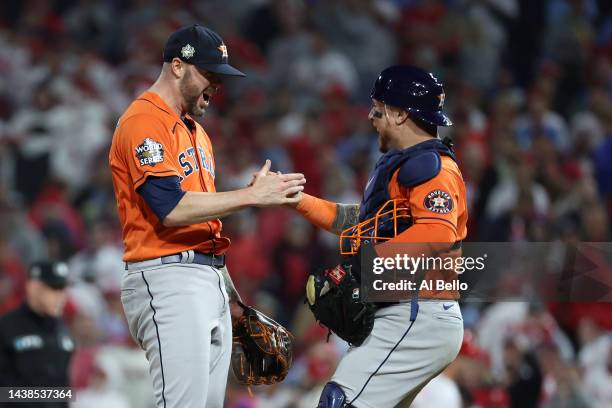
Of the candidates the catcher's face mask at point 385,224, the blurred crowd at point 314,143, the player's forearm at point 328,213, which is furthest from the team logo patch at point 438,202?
the blurred crowd at point 314,143

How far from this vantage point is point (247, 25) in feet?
40.0

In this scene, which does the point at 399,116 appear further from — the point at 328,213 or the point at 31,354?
the point at 31,354

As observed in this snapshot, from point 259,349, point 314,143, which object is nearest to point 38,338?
point 259,349

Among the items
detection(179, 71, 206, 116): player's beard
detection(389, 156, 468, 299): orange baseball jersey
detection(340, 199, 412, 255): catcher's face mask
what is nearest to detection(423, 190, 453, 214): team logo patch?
detection(389, 156, 468, 299): orange baseball jersey

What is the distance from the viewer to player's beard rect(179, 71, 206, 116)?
4453 millimetres

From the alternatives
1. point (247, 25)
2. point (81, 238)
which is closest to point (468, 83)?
point (247, 25)

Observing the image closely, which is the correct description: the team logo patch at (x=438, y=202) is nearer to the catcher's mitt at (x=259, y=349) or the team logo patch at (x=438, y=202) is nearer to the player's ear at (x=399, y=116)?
the player's ear at (x=399, y=116)

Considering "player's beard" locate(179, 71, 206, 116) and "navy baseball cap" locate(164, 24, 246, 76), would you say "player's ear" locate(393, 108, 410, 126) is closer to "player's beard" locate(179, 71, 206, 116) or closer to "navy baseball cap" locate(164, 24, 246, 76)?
"navy baseball cap" locate(164, 24, 246, 76)

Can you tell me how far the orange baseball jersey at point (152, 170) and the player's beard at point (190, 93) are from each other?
0.28 feet

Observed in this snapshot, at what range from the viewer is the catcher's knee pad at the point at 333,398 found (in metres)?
4.26

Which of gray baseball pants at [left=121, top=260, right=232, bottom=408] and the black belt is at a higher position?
the black belt

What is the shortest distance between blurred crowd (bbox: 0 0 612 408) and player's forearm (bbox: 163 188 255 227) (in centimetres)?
300

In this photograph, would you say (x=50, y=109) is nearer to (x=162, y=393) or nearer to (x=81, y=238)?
(x=81, y=238)

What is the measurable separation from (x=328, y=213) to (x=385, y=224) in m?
0.54
